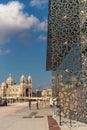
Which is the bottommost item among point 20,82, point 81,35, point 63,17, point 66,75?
point 66,75

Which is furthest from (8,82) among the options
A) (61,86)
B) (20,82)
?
(61,86)

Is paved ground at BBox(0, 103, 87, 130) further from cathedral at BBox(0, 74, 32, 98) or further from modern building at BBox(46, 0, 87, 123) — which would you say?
cathedral at BBox(0, 74, 32, 98)

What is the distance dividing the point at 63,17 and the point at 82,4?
149 centimetres

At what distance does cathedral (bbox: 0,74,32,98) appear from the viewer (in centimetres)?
18562

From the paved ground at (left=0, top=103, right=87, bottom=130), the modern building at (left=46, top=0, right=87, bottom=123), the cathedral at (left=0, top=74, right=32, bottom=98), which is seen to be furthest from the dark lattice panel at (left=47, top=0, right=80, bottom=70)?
the cathedral at (left=0, top=74, right=32, bottom=98)

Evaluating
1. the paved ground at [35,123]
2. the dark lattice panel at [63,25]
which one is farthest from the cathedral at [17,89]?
the dark lattice panel at [63,25]

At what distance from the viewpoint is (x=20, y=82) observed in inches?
7584

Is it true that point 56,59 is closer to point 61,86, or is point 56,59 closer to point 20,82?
point 61,86

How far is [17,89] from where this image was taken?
19025cm

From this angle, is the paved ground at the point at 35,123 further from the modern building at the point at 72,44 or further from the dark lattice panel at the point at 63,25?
the dark lattice panel at the point at 63,25

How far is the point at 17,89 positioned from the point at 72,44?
558ft

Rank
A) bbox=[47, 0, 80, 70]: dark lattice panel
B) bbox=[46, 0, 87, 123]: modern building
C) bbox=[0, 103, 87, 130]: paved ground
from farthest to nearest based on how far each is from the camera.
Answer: bbox=[47, 0, 80, 70]: dark lattice panel → bbox=[46, 0, 87, 123]: modern building → bbox=[0, 103, 87, 130]: paved ground

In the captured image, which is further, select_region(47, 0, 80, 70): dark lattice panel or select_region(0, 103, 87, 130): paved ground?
select_region(47, 0, 80, 70): dark lattice panel

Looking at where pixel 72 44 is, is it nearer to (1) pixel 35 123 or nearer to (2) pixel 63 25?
(2) pixel 63 25
